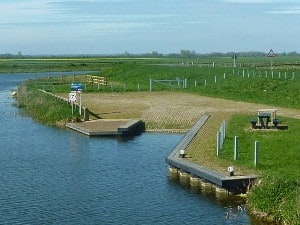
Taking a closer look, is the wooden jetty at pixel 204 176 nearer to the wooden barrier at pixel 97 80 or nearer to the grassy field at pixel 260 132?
the grassy field at pixel 260 132

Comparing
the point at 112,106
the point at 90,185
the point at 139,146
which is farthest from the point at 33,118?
the point at 90,185

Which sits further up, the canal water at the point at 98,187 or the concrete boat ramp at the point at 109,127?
the concrete boat ramp at the point at 109,127

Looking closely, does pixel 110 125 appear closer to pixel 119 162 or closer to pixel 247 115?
pixel 247 115

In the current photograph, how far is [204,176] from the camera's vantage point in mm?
20969

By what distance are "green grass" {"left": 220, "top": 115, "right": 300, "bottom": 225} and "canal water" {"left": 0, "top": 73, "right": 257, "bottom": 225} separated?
0.93 m

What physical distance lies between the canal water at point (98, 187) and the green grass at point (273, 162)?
0.93 meters

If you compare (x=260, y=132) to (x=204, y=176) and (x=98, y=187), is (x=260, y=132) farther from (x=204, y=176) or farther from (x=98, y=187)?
(x=98, y=187)

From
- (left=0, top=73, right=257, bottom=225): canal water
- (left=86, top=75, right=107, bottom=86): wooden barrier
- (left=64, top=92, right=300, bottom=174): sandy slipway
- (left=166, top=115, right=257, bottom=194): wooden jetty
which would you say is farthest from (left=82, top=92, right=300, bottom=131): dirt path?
(left=86, top=75, right=107, bottom=86): wooden barrier

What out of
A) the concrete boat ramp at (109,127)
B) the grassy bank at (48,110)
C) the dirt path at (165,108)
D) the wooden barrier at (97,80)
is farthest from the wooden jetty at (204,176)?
the wooden barrier at (97,80)

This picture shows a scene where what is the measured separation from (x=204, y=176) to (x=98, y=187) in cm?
368

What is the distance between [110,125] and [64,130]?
108 inches

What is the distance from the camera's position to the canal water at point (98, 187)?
1831cm

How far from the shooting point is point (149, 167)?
25.1m

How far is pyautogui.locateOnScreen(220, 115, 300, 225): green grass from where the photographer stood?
55.0 ft
